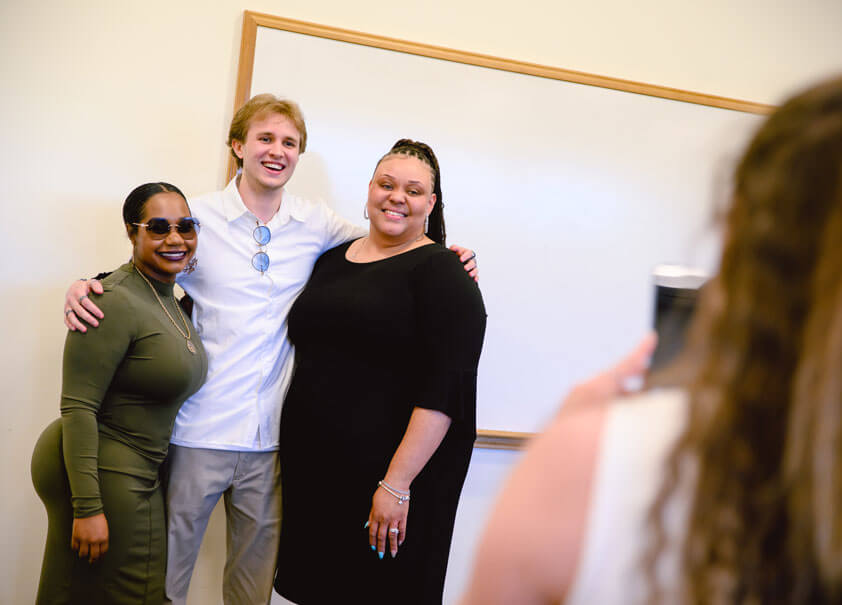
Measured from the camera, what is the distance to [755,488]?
496 mm

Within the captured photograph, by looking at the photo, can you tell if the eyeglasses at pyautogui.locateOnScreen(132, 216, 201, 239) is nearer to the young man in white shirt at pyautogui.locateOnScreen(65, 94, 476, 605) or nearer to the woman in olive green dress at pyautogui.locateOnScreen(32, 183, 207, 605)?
the woman in olive green dress at pyautogui.locateOnScreen(32, 183, 207, 605)

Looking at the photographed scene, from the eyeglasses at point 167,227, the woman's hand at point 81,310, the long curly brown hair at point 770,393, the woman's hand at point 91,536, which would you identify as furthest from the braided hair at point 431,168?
the long curly brown hair at point 770,393

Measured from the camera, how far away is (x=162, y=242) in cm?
175

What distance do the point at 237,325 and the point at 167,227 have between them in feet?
1.09

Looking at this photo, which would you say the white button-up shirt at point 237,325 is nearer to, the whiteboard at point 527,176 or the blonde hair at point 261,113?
the blonde hair at point 261,113

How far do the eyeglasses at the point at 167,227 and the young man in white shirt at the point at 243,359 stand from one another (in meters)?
0.12

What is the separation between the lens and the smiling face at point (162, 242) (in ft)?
5.71

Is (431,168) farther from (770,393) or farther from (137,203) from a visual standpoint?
(770,393)

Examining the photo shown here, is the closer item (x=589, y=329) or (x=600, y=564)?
(x=600, y=564)

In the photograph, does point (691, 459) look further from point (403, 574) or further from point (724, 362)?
point (403, 574)

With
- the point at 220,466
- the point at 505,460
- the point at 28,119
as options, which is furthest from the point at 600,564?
the point at 28,119

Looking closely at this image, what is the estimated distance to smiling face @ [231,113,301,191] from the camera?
6.25ft

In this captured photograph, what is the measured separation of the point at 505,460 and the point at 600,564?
1.93 m

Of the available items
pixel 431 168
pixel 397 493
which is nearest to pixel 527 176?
pixel 431 168
